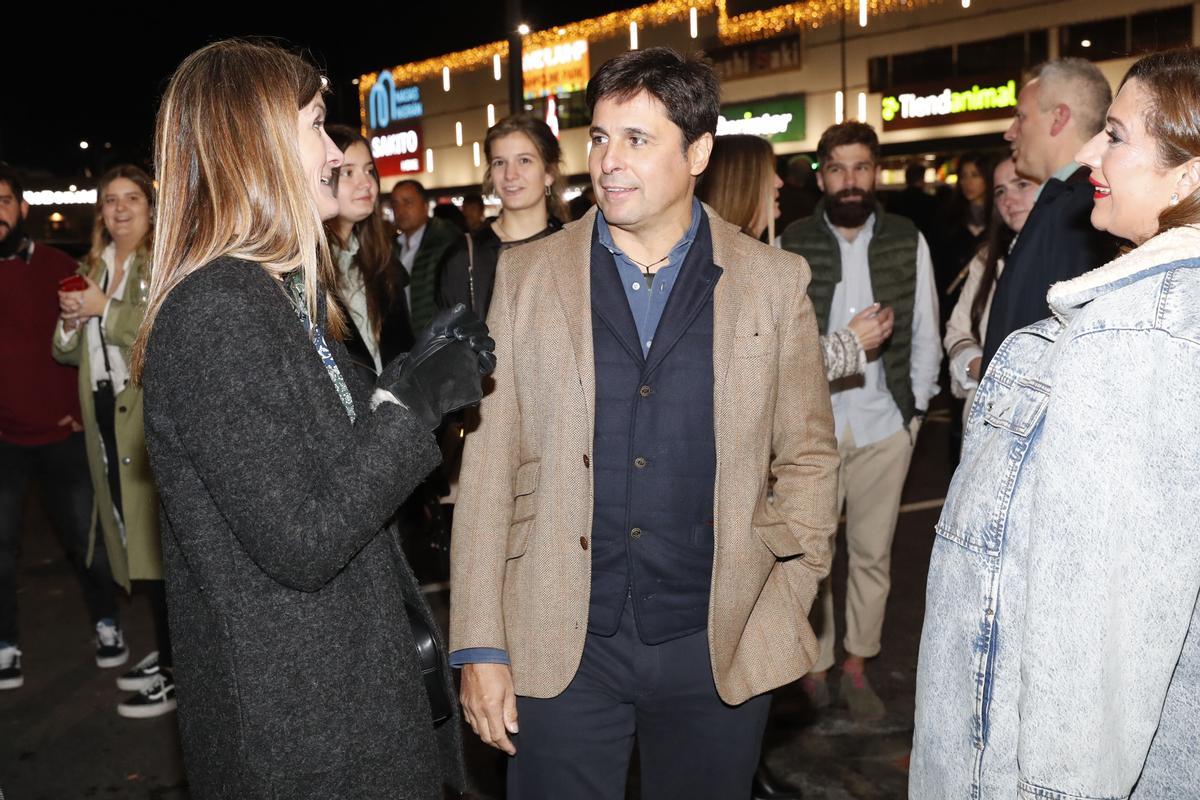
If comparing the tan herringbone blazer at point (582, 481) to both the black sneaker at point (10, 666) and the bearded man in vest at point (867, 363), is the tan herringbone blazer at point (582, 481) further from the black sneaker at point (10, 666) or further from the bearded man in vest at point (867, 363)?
the black sneaker at point (10, 666)

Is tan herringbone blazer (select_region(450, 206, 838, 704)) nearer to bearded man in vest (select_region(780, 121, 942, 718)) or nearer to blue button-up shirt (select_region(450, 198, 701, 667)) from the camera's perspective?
blue button-up shirt (select_region(450, 198, 701, 667))

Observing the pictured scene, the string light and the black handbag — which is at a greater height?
the string light

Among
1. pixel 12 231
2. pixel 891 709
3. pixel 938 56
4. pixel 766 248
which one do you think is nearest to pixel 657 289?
pixel 766 248

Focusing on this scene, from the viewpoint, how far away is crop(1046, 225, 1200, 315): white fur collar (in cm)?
165

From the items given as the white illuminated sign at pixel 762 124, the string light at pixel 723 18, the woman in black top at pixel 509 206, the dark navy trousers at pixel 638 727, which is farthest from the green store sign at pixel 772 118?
the dark navy trousers at pixel 638 727

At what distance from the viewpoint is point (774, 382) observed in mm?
2588

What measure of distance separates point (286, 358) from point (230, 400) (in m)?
0.13

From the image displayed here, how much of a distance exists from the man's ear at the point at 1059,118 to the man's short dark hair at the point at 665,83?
6.42 feet

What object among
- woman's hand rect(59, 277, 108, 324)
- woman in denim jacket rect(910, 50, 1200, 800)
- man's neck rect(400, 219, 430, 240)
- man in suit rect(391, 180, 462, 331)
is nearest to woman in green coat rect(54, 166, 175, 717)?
woman's hand rect(59, 277, 108, 324)

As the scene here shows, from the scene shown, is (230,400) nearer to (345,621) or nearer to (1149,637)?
(345,621)

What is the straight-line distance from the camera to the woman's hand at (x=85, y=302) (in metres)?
4.85

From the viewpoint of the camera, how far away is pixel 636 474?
8.13ft

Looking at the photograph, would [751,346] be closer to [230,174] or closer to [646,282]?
[646,282]

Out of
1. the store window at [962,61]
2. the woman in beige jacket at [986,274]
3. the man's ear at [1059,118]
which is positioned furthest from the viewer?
the store window at [962,61]
